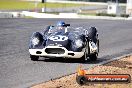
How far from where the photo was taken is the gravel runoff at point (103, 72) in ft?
29.3

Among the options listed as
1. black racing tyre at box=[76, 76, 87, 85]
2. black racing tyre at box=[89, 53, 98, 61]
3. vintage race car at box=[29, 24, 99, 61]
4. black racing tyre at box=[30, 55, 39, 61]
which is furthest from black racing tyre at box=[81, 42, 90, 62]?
black racing tyre at box=[76, 76, 87, 85]

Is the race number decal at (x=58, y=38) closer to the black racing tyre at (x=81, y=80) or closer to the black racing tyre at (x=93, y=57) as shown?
the black racing tyre at (x=93, y=57)

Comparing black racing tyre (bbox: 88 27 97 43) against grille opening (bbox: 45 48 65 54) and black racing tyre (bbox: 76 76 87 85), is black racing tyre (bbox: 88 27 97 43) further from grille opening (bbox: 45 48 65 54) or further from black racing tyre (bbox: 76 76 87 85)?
black racing tyre (bbox: 76 76 87 85)

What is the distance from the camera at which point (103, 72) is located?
11.1 m

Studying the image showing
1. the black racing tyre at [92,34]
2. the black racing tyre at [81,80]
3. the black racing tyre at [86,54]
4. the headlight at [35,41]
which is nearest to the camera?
the black racing tyre at [81,80]

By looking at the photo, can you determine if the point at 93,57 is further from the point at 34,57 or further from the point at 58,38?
the point at 34,57

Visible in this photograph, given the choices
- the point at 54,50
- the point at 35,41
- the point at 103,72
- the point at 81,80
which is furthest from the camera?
the point at 35,41

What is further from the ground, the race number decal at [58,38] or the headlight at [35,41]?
the race number decal at [58,38]

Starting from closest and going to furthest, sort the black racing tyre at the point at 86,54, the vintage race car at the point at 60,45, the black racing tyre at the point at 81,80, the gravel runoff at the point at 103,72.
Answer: the black racing tyre at the point at 81,80
the gravel runoff at the point at 103,72
the vintage race car at the point at 60,45
the black racing tyre at the point at 86,54

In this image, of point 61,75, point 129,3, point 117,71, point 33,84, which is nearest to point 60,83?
point 33,84

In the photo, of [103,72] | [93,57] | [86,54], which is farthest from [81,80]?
[93,57]

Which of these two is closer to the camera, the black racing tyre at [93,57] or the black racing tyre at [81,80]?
the black racing tyre at [81,80]

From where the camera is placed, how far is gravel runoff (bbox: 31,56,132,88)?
8930 millimetres

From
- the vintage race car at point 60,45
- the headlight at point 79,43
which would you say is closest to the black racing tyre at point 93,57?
the vintage race car at point 60,45
